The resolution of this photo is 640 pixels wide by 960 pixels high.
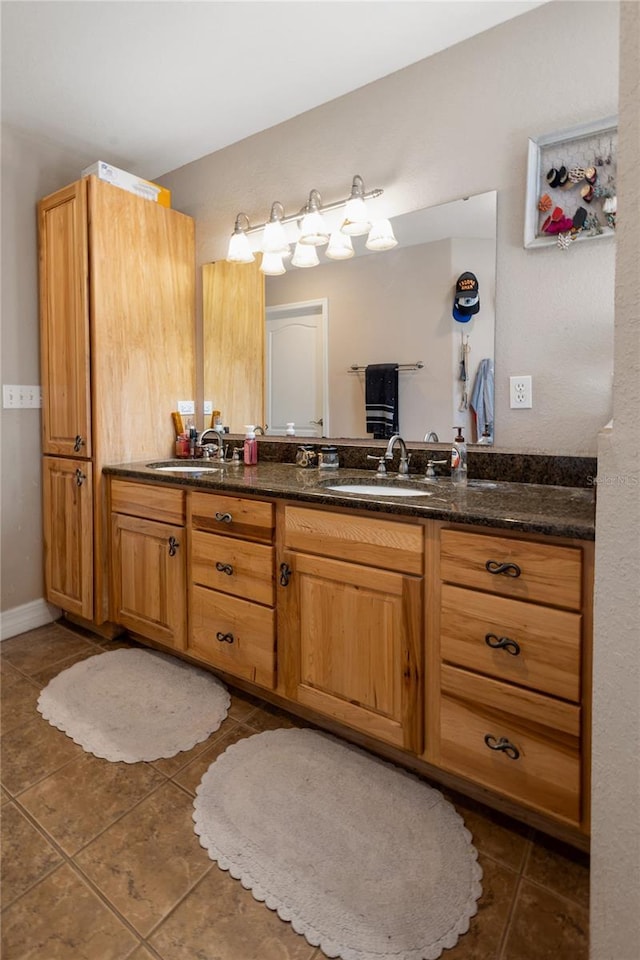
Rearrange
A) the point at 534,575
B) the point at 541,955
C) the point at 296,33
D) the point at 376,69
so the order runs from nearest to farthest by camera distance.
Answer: the point at 541,955
the point at 534,575
the point at 296,33
the point at 376,69

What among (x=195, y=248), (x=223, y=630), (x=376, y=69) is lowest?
(x=223, y=630)

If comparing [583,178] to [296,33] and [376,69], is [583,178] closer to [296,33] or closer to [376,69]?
[376,69]

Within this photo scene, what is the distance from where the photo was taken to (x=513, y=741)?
125 cm

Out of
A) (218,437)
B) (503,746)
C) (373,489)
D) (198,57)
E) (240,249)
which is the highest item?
(198,57)

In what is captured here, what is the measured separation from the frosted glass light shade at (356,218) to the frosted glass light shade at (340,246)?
0.10 ft

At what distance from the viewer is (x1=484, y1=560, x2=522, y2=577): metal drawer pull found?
1213 mm

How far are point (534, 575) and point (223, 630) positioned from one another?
1.16m

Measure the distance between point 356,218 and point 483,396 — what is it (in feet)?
2.93

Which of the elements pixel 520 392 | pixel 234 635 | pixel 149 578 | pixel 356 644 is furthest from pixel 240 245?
pixel 356 644

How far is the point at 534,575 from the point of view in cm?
119

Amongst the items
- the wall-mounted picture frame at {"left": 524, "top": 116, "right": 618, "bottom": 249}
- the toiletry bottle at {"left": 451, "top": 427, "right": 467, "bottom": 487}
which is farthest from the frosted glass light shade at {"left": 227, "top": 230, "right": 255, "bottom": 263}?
the toiletry bottle at {"left": 451, "top": 427, "right": 467, "bottom": 487}

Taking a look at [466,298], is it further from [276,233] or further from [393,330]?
[276,233]

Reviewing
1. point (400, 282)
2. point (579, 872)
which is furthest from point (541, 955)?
point (400, 282)

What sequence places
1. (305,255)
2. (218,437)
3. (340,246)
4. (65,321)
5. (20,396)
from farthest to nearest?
(218,437)
(20,396)
(65,321)
(305,255)
(340,246)
